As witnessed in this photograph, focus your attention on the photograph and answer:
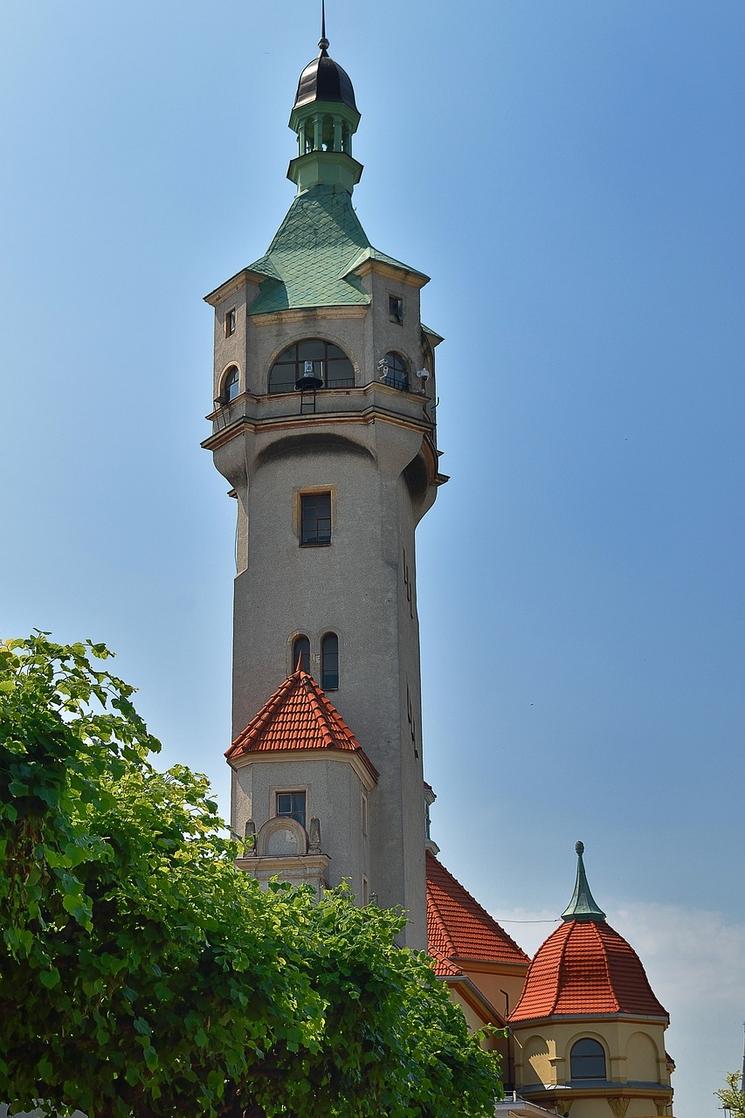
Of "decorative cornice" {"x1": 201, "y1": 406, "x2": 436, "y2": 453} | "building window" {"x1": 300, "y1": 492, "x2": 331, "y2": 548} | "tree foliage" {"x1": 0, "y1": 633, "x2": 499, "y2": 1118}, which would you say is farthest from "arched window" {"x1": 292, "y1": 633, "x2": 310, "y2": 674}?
"tree foliage" {"x1": 0, "y1": 633, "x2": 499, "y2": 1118}

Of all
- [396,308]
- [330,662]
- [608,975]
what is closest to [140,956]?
[330,662]

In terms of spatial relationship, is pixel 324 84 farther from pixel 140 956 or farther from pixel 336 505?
pixel 140 956

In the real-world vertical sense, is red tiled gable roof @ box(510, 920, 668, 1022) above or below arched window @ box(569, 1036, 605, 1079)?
above

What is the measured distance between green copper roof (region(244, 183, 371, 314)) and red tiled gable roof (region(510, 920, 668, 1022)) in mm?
27698

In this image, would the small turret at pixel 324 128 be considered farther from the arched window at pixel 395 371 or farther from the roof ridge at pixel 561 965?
the roof ridge at pixel 561 965

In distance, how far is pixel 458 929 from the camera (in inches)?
2579

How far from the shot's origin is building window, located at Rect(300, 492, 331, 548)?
51938mm

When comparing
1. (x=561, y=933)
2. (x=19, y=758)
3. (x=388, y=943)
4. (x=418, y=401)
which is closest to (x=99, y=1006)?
(x=19, y=758)

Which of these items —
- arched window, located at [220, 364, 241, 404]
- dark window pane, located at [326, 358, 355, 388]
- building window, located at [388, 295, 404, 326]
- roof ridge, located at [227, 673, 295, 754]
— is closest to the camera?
roof ridge, located at [227, 673, 295, 754]

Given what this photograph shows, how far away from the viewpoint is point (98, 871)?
1997cm

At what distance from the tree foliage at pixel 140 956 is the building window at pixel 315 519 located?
26.4 metres

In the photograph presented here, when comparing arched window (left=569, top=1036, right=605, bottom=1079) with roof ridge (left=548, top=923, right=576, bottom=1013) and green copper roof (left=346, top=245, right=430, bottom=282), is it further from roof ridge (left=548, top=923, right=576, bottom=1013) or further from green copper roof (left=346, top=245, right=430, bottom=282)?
green copper roof (left=346, top=245, right=430, bottom=282)

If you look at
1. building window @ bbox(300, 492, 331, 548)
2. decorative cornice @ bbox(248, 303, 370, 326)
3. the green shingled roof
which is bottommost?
building window @ bbox(300, 492, 331, 548)

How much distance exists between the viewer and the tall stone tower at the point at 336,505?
48656mm
